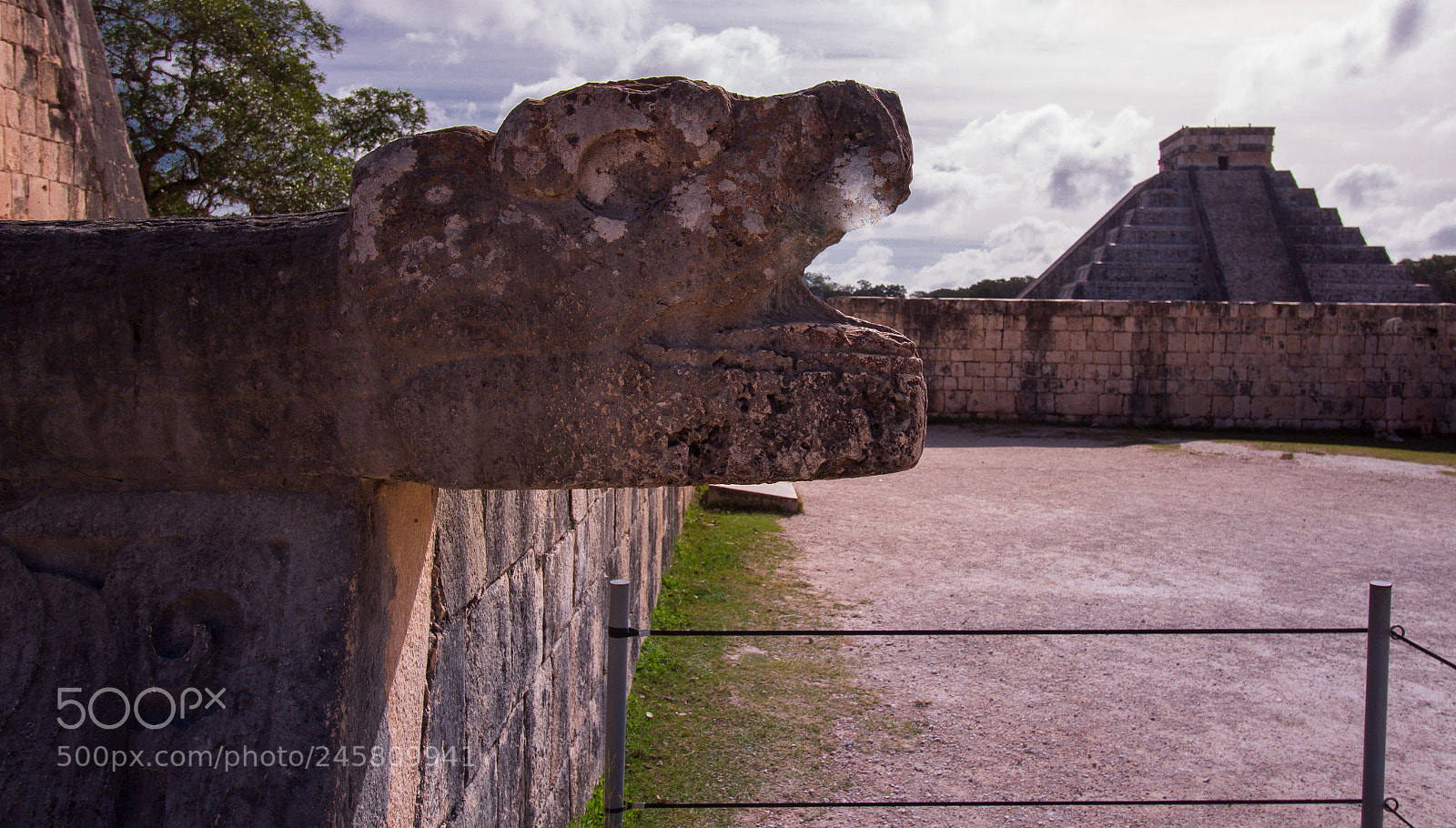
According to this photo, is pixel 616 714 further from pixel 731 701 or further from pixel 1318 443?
pixel 1318 443

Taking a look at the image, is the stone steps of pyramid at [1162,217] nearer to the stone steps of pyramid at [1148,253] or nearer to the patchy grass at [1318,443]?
the stone steps of pyramid at [1148,253]

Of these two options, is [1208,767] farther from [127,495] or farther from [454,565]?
[127,495]

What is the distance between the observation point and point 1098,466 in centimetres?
1233

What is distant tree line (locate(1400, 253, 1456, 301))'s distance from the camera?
3416 cm

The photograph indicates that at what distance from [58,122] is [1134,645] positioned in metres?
6.70

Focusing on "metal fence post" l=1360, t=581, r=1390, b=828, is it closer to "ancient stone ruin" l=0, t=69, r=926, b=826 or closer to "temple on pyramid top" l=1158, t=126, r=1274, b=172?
"ancient stone ruin" l=0, t=69, r=926, b=826

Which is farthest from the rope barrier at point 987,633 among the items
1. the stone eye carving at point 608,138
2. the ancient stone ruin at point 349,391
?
the stone eye carving at point 608,138

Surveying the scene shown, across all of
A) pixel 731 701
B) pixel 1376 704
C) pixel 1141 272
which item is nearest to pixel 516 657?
pixel 731 701

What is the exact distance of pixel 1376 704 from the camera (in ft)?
8.73

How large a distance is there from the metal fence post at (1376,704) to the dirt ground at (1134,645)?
1.05 meters

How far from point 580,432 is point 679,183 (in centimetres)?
39

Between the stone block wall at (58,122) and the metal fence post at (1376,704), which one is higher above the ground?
the stone block wall at (58,122)

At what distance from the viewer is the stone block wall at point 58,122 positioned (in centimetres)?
439

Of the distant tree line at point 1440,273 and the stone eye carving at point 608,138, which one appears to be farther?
the distant tree line at point 1440,273
